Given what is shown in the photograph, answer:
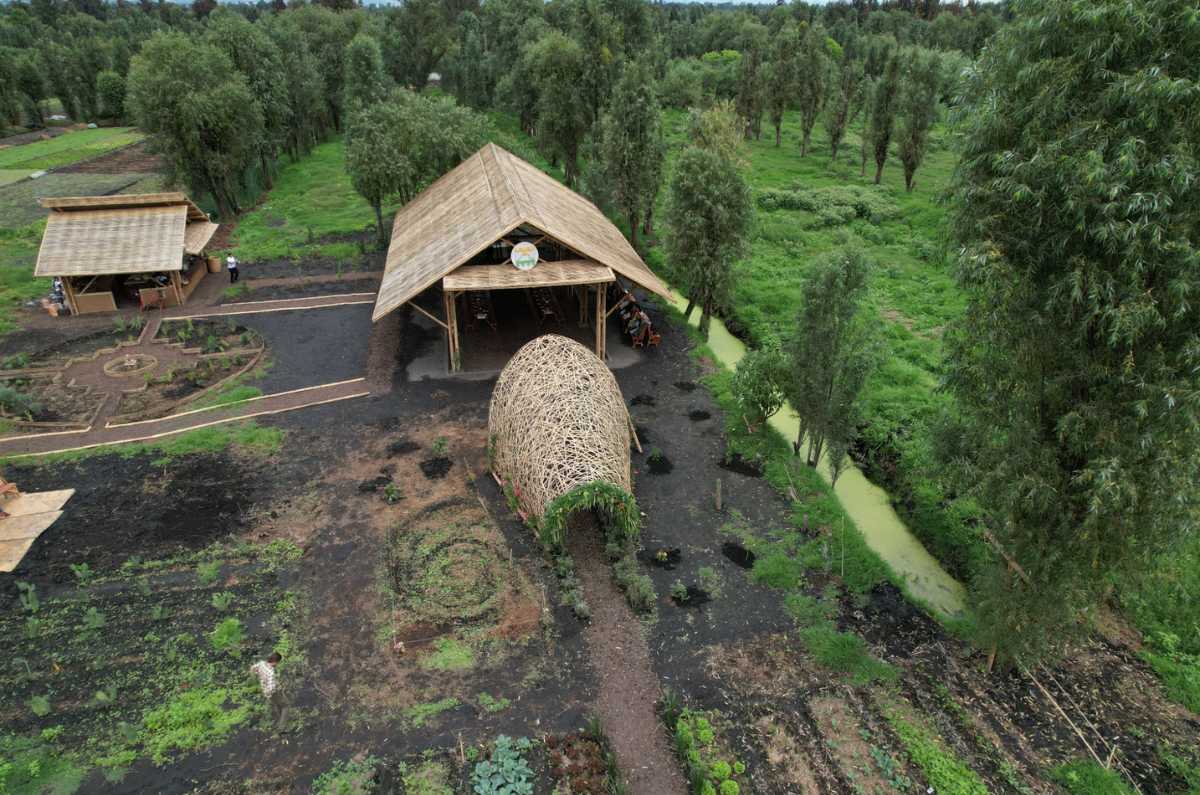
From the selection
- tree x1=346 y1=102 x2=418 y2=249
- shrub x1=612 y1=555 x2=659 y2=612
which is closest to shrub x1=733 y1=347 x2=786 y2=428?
shrub x1=612 y1=555 x2=659 y2=612

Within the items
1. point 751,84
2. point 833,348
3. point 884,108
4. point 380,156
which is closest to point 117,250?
point 380,156

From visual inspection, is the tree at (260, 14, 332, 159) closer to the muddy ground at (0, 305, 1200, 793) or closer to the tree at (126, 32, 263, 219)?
the tree at (126, 32, 263, 219)

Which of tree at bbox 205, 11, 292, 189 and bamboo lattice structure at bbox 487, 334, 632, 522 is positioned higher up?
tree at bbox 205, 11, 292, 189

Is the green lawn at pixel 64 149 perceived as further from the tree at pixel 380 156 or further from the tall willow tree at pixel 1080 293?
the tall willow tree at pixel 1080 293

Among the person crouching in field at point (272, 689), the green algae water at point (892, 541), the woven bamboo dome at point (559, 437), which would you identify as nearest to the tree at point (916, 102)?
the green algae water at point (892, 541)

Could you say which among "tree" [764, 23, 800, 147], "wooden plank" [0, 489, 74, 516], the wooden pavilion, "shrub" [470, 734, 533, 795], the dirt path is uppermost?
"tree" [764, 23, 800, 147]

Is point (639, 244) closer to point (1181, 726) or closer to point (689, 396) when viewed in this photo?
point (689, 396)

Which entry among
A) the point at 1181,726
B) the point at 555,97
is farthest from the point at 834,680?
the point at 555,97
